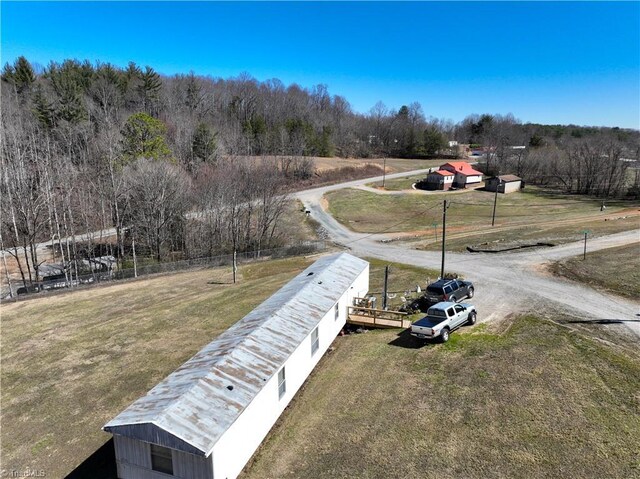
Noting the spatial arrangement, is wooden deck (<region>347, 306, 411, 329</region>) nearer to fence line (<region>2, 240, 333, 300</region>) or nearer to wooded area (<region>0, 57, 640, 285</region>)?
fence line (<region>2, 240, 333, 300</region>)

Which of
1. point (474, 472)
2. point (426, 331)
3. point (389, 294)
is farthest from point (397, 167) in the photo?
point (474, 472)

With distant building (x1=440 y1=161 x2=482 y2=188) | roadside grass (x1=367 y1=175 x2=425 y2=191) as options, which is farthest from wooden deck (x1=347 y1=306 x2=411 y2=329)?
distant building (x1=440 y1=161 x2=482 y2=188)

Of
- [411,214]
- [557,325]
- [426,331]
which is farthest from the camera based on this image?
[411,214]

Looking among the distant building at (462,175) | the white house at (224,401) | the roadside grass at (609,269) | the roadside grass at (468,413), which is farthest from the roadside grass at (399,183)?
the white house at (224,401)

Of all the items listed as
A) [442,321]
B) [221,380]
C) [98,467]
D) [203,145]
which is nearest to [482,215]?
[203,145]

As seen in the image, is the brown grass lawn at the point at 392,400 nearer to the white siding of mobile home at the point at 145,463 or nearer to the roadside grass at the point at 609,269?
the white siding of mobile home at the point at 145,463

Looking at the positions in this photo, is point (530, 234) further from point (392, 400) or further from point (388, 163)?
point (388, 163)

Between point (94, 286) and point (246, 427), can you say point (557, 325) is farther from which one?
point (94, 286)
